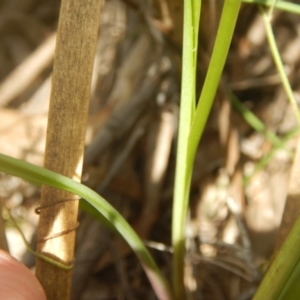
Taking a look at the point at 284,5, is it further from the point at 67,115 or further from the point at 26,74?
the point at 26,74

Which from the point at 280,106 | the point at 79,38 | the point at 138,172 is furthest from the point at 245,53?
the point at 79,38

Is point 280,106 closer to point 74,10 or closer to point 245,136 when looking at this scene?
point 245,136

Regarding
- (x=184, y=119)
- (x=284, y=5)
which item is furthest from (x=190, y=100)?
(x=284, y=5)

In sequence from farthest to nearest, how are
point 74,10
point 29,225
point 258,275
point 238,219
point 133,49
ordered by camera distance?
1. point 133,49
2. point 29,225
3. point 238,219
4. point 258,275
5. point 74,10

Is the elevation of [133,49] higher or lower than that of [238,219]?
higher

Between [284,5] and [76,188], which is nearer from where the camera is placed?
[76,188]

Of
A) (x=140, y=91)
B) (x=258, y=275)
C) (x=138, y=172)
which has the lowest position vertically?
(x=258, y=275)

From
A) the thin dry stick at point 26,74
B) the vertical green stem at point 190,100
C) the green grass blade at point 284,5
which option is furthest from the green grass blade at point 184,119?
the thin dry stick at point 26,74
